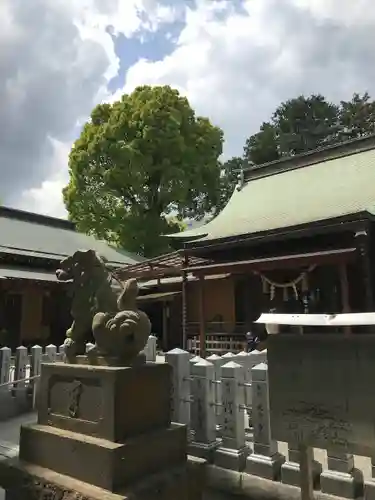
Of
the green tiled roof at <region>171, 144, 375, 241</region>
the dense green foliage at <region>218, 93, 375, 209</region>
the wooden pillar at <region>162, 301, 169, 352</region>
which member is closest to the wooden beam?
the green tiled roof at <region>171, 144, 375, 241</region>

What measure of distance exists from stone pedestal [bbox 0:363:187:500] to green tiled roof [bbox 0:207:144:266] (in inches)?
504

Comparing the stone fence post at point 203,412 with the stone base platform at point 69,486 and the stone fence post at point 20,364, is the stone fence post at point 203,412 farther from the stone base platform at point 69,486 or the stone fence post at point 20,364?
the stone fence post at point 20,364

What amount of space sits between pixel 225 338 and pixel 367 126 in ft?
89.4

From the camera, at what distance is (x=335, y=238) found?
11906 mm

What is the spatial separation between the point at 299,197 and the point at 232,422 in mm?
11541

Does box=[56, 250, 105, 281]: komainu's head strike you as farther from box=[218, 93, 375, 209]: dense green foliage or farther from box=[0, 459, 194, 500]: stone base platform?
box=[218, 93, 375, 209]: dense green foliage

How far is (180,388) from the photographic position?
15.2 feet

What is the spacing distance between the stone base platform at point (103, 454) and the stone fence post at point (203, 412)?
47 centimetres

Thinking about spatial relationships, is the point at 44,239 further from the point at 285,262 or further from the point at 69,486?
the point at 69,486

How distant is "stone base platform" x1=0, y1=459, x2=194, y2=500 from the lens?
3260 mm

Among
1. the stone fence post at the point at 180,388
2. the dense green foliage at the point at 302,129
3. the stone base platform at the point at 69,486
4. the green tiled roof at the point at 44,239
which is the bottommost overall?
the stone base platform at the point at 69,486

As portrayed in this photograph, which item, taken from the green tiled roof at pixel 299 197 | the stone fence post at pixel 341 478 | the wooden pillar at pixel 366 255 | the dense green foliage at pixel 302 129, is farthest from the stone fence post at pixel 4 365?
the dense green foliage at pixel 302 129

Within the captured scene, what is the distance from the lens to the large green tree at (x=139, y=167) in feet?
72.1

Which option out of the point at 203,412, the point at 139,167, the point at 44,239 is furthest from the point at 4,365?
the point at 139,167
